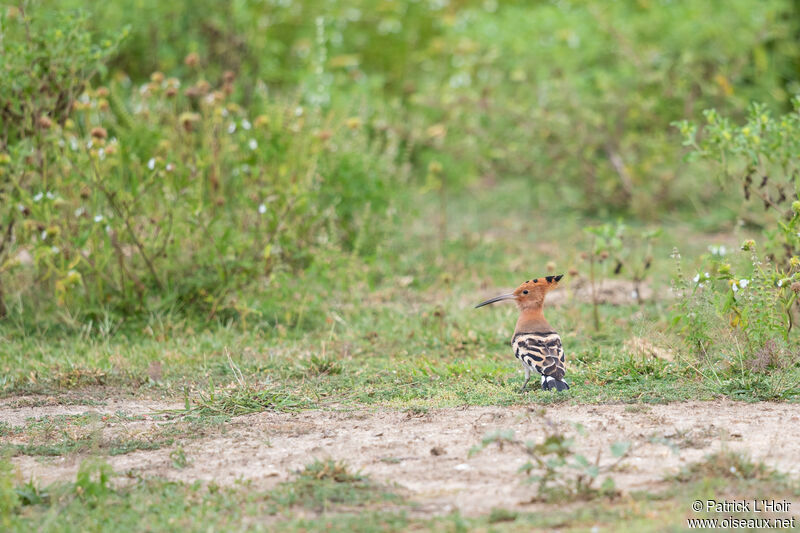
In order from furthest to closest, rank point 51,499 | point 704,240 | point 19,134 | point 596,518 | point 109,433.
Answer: point 704,240, point 19,134, point 109,433, point 51,499, point 596,518

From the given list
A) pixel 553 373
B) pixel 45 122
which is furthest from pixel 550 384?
pixel 45 122

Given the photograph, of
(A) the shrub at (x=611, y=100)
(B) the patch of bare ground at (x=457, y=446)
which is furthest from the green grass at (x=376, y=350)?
(A) the shrub at (x=611, y=100)

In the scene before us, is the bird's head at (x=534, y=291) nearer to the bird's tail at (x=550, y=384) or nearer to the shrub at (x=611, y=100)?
the bird's tail at (x=550, y=384)

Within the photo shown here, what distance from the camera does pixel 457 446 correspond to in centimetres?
376

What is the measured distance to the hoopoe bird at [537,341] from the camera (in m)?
4.33

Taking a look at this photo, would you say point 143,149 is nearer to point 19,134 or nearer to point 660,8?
point 19,134

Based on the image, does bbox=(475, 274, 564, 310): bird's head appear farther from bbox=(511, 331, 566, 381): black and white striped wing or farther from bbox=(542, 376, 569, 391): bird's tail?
bbox=(542, 376, 569, 391): bird's tail

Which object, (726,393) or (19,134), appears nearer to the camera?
(726,393)

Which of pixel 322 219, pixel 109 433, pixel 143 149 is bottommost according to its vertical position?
pixel 109 433

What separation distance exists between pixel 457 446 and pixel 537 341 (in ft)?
2.88

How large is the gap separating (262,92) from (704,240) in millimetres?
3795

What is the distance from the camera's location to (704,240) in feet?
26.5

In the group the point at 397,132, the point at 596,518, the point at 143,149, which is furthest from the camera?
the point at 397,132

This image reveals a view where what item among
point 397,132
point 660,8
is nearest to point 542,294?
point 397,132
